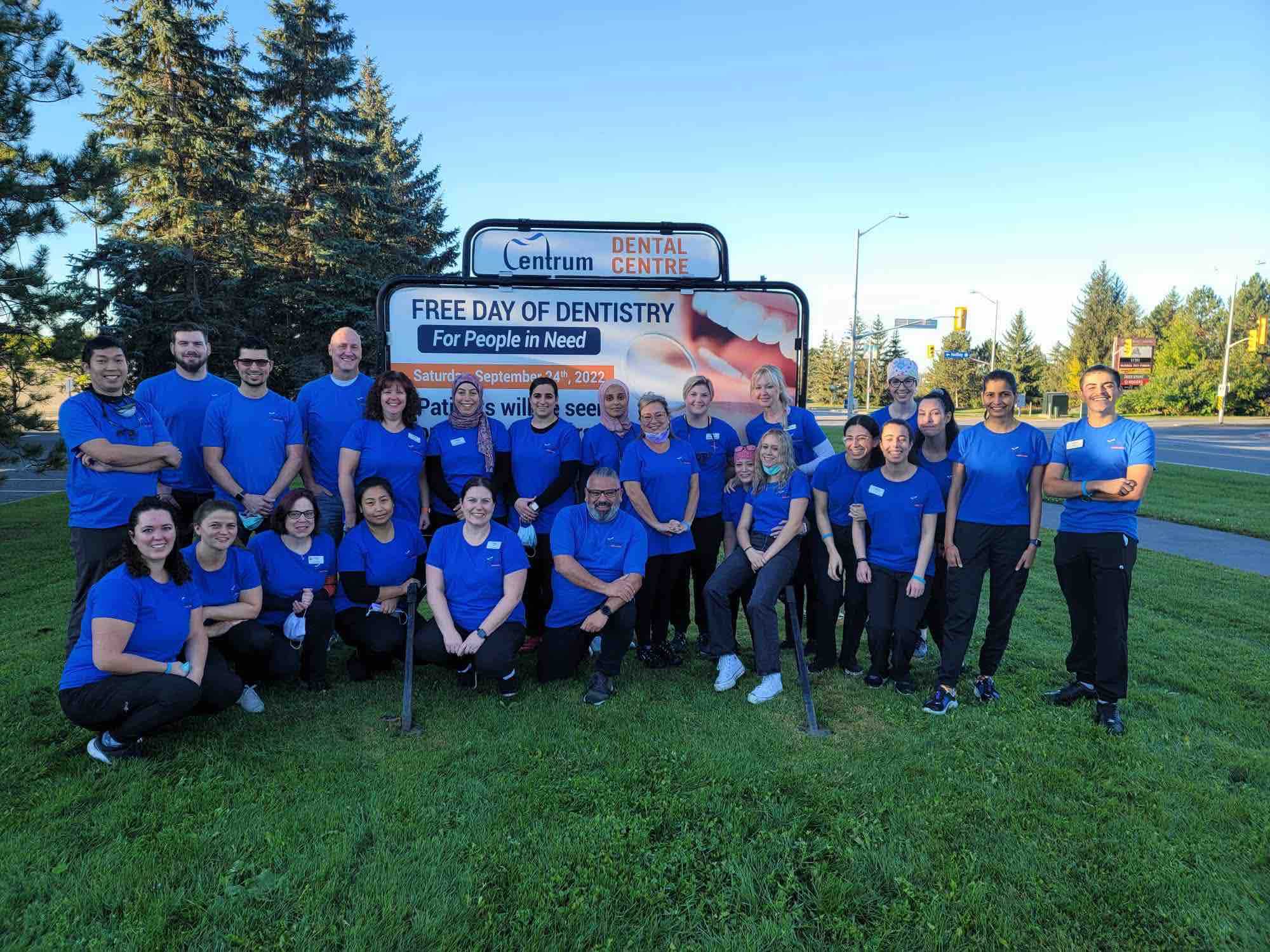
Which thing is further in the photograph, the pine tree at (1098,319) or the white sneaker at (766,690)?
the pine tree at (1098,319)

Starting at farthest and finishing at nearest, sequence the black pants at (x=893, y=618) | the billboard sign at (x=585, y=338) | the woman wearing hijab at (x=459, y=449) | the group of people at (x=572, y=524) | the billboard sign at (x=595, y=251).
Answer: the billboard sign at (x=595, y=251) → the billboard sign at (x=585, y=338) → the woman wearing hijab at (x=459, y=449) → the black pants at (x=893, y=618) → the group of people at (x=572, y=524)

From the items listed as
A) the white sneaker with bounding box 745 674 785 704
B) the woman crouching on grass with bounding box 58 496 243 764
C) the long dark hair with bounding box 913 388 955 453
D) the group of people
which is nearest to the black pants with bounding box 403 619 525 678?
the group of people

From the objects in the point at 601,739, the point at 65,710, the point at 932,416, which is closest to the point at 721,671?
the point at 601,739

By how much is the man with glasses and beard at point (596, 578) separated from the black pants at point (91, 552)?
8.31 ft

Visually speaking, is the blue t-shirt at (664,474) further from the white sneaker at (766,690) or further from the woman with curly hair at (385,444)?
the woman with curly hair at (385,444)

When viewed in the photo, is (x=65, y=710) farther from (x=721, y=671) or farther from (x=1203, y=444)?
(x=1203, y=444)

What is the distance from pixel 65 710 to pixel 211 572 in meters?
0.91

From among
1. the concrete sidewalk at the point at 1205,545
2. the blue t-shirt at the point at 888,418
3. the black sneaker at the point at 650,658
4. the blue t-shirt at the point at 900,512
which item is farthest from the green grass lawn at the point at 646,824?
the concrete sidewalk at the point at 1205,545

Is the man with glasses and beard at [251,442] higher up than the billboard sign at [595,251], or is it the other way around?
the billboard sign at [595,251]

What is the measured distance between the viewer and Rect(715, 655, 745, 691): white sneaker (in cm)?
461

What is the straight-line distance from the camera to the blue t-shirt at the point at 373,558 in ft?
15.0

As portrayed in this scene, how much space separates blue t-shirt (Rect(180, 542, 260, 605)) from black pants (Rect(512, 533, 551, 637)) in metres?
1.69

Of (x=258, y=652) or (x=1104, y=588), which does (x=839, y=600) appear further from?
(x=258, y=652)

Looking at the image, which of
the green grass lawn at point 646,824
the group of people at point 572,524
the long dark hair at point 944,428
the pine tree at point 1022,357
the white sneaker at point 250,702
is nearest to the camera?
the green grass lawn at point 646,824
